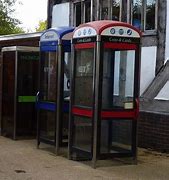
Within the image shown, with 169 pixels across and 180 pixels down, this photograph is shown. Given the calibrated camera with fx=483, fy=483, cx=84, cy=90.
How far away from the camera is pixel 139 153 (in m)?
10.2

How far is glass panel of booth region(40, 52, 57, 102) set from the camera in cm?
1029

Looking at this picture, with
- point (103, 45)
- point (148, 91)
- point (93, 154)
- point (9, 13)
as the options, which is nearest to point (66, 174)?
point (93, 154)

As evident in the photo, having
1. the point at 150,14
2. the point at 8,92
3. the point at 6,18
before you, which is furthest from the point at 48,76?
the point at 6,18

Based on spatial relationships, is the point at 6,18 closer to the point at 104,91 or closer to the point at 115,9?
the point at 115,9

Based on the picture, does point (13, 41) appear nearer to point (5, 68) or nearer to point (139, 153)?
point (5, 68)

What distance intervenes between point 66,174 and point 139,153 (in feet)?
8.51

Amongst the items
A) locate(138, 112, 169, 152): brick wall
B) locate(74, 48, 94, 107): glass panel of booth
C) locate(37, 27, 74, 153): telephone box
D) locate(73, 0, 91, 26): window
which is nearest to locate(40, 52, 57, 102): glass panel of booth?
locate(37, 27, 74, 153): telephone box

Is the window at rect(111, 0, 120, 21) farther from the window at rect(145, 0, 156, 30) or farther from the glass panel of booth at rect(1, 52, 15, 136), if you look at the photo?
the glass panel of booth at rect(1, 52, 15, 136)

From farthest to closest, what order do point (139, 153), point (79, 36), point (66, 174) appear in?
point (139, 153) < point (79, 36) < point (66, 174)

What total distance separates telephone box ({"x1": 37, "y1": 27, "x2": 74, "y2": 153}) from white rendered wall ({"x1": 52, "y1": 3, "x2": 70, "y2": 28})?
6.04 metres

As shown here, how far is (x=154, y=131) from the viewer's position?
34.0 ft

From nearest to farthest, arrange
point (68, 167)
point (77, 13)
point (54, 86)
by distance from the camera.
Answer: point (68, 167) < point (54, 86) < point (77, 13)

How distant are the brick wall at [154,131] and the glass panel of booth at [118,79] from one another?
143 centimetres

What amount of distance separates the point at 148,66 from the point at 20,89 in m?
3.28
